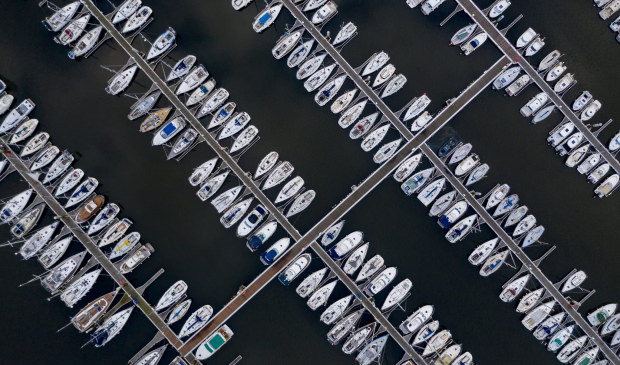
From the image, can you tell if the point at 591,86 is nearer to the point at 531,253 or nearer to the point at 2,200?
the point at 531,253

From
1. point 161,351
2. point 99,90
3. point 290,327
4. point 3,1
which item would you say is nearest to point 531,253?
point 290,327

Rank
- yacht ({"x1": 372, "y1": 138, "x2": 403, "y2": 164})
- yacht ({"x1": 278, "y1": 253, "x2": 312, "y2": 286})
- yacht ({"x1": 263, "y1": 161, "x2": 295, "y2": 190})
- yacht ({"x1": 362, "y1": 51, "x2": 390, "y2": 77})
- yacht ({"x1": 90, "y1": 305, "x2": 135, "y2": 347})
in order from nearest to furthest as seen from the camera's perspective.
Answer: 1. yacht ({"x1": 90, "y1": 305, "x2": 135, "y2": 347})
2. yacht ({"x1": 278, "y1": 253, "x2": 312, "y2": 286})
3. yacht ({"x1": 263, "y1": 161, "x2": 295, "y2": 190})
4. yacht ({"x1": 372, "y1": 138, "x2": 403, "y2": 164})
5. yacht ({"x1": 362, "y1": 51, "x2": 390, "y2": 77})

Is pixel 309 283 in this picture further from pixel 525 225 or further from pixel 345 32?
pixel 345 32

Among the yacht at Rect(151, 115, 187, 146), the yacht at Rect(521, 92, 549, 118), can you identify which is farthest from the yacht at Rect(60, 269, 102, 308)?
the yacht at Rect(521, 92, 549, 118)

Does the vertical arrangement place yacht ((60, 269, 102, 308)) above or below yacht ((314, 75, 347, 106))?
above

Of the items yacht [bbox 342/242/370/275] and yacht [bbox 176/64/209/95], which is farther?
yacht [bbox 342/242/370/275]

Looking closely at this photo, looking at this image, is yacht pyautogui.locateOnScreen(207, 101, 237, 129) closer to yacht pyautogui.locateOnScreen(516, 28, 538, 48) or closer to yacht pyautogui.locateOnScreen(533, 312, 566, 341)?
yacht pyautogui.locateOnScreen(516, 28, 538, 48)
